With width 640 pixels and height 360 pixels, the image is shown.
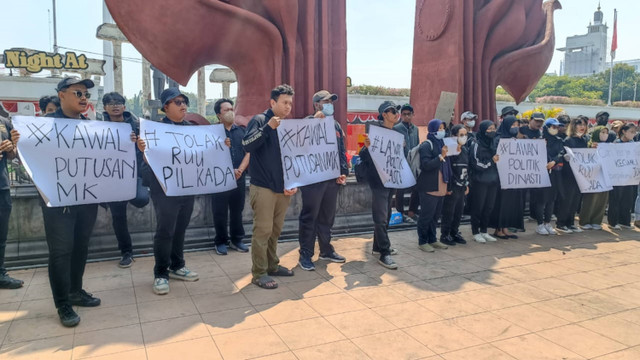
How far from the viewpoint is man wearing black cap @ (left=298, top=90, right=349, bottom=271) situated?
4941mm

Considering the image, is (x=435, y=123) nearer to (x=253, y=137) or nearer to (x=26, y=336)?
(x=253, y=137)

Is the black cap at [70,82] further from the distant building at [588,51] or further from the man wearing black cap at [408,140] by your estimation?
the distant building at [588,51]

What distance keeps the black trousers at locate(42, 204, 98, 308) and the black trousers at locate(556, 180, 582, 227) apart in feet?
23.4

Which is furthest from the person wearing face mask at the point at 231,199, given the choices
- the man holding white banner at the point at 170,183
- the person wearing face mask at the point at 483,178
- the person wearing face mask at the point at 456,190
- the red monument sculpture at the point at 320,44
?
the person wearing face mask at the point at 483,178

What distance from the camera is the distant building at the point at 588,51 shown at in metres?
105

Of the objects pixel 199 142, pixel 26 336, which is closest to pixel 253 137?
pixel 199 142

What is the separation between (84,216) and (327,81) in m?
5.37

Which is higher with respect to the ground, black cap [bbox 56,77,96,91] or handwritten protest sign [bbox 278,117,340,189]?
black cap [bbox 56,77,96,91]

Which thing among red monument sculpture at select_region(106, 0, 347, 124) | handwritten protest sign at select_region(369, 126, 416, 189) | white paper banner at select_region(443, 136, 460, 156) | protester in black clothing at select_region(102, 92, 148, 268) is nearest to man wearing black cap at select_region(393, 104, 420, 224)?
handwritten protest sign at select_region(369, 126, 416, 189)

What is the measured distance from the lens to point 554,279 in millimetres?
4824

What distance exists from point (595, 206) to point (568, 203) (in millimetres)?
720

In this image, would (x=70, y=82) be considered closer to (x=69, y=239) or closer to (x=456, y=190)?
(x=69, y=239)

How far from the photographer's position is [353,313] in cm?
379

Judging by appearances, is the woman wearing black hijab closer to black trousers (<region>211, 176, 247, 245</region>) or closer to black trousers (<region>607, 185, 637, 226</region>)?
black trousers (<region>607, 185, 637, 226</region>)
